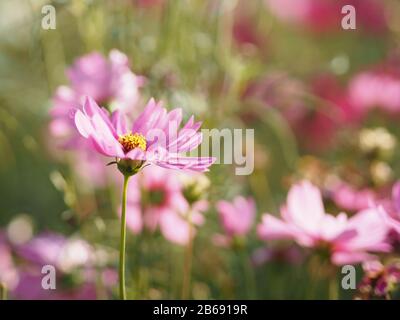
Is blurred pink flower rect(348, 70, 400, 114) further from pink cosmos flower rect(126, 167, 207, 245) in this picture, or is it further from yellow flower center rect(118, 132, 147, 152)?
yellow flower center rect(118, 132, 147, 152)

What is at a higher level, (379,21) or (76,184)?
(379,21)

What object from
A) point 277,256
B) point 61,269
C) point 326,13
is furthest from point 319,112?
point 61,269

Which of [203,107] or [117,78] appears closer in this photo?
[117,78]

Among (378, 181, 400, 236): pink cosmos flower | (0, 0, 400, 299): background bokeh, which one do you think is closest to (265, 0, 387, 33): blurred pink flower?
(0, 0, 400, 299): background bokeh

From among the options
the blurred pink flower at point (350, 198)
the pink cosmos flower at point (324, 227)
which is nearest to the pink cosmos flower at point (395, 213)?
the pink cosmos flower at point (324, 227)

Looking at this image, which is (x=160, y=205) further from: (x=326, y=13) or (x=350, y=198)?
(x=326, y=13)

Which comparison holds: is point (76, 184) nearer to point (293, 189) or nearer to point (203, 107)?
point (203, 107)

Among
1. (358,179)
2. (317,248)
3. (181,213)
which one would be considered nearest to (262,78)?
(358,179)
